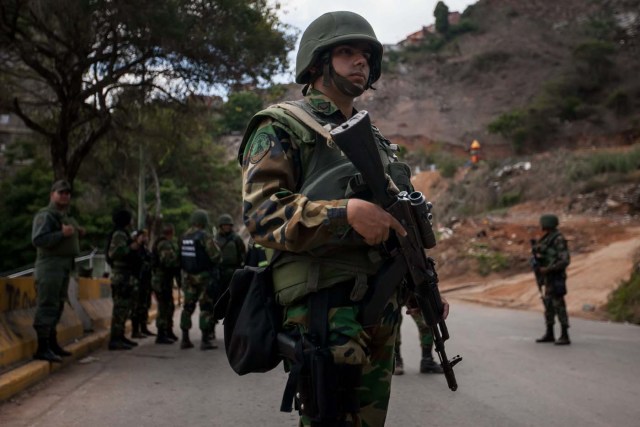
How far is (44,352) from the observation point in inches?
294

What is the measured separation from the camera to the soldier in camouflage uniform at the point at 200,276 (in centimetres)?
978

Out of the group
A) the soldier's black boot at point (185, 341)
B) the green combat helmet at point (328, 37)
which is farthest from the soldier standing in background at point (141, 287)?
the green combat helmet at point (328, 37)

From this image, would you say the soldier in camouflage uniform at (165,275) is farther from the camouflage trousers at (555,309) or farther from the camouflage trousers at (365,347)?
→ the camouflage trousers at (365,347)

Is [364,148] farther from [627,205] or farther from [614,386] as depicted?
[627,205]

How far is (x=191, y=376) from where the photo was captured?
7.52 metres

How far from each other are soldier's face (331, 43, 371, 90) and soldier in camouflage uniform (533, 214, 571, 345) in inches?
304

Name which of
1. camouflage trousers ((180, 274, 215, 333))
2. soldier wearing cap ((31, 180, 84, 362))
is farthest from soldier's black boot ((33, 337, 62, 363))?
camouflage trousers ((180, 274, 215, 333))

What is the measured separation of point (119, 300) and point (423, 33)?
368 ft

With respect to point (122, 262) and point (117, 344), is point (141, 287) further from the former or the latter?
point (117, 344)

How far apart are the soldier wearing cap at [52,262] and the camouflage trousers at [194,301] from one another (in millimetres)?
2305

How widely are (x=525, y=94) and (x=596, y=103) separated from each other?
29995mm

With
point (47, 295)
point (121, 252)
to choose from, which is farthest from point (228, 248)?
point (47, 295)

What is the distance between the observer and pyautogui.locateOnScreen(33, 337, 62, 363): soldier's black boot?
741 cm

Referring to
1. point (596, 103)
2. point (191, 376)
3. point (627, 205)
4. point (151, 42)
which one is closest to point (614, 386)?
point (191, 376)
